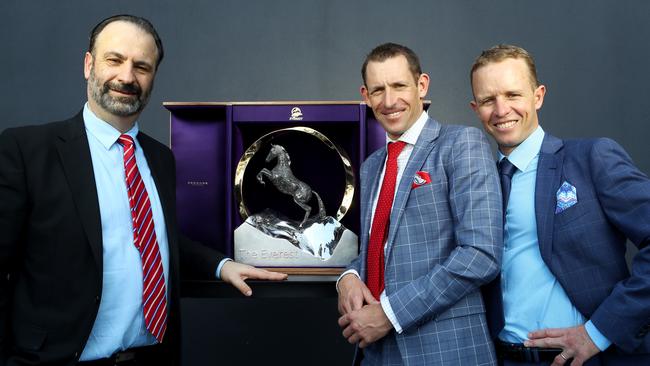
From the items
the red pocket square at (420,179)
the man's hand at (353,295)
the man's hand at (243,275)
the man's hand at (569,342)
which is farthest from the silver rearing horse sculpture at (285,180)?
the man's hand at (569,342)

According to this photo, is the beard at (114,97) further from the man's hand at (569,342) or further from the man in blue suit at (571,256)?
the man's hand at (569,342)

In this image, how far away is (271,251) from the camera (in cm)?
146

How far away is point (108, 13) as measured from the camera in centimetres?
215

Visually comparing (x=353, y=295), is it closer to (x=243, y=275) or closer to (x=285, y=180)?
(x=243, y=275)

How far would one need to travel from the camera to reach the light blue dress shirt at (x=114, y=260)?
1.11 metres

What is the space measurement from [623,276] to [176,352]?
985mm

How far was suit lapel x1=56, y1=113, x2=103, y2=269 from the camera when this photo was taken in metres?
1.07

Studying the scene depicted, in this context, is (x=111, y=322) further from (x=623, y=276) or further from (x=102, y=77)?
(x=623, y=276)

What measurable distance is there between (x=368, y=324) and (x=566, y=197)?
0.46 meters

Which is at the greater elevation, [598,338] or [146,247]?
[146,247]

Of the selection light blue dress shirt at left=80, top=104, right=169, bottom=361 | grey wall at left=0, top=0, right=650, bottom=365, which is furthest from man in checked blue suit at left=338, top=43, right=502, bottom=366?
grey wall at left=0, top=0, right=650, bottom=365

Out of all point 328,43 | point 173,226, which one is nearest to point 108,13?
point 328,43

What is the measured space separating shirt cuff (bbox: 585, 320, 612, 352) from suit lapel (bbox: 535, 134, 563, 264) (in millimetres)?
137

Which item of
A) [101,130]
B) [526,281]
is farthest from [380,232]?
[101,130]
